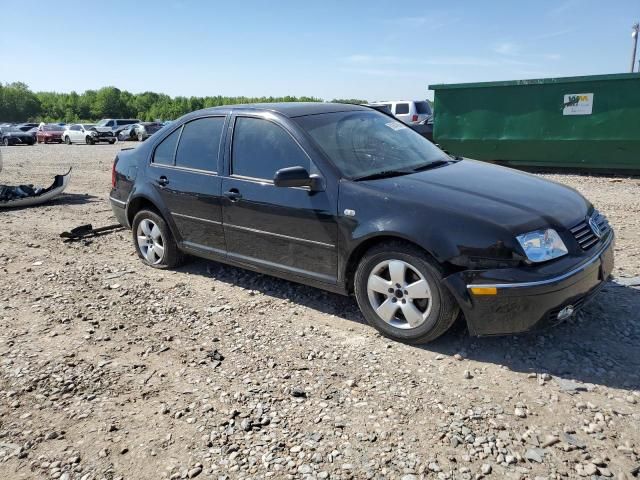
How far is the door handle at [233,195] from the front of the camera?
450 centimetres

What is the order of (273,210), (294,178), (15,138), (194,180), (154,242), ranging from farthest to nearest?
(15,138) < (154,242) < (194,180) < (273,210) < (294,178)

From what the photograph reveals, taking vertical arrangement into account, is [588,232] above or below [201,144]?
below

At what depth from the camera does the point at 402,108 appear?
1952cm

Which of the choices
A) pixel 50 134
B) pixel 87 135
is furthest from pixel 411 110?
pixel 50 134

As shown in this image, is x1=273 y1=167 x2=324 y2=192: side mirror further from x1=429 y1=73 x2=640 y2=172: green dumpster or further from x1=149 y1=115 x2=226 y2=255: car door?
x1=429 y1=73 x2=640 y2=172: green dumpster

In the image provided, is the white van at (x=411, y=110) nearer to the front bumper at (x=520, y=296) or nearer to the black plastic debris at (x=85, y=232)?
the black plastic debris at (x=85, y=232)

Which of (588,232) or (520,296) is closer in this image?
(520,296)

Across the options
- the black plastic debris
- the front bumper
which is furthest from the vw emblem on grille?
the black plastic debris

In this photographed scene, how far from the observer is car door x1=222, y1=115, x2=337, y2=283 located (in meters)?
3.99

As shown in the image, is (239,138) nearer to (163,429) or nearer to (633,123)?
(163,429)

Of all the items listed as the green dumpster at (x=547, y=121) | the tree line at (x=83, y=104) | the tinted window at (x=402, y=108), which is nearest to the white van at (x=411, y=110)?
the tinted window at (x=402, y=108)

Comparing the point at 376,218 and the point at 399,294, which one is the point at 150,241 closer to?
the point at 376,218

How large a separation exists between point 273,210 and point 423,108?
1661 cm

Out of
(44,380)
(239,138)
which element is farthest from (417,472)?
(239,138)
